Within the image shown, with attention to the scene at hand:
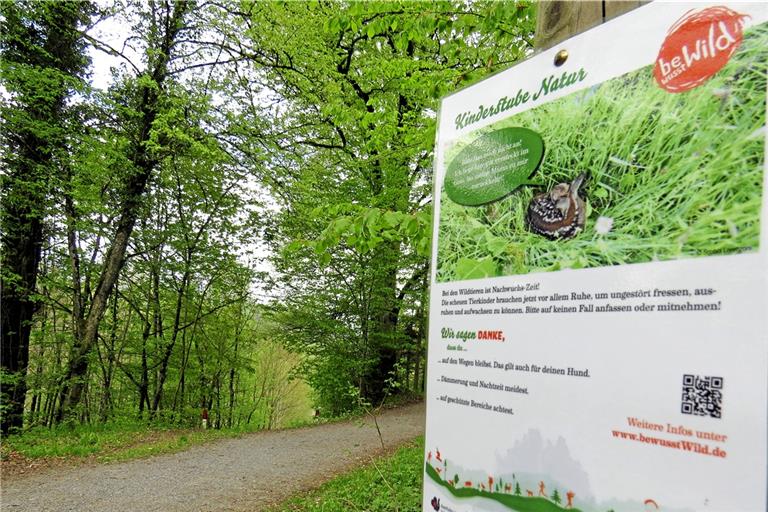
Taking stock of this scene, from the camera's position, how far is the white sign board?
0.82 meters

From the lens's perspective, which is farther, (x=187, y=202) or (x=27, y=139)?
(x=187, y=202)

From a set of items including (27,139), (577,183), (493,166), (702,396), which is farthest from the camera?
(27,139)

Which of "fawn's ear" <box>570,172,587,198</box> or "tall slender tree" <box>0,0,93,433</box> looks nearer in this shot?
"fawn's ear" <box>570,172,587,198</box>

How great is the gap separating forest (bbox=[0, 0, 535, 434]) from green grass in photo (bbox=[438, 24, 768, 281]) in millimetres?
5944

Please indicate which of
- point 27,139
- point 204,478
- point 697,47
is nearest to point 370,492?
point 204,478

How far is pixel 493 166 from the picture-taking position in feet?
4.41

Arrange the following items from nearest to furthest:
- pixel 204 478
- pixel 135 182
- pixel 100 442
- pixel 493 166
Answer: pixel 493 166 < pixel 204 478 < pixel 100 442 < pixel 135 182

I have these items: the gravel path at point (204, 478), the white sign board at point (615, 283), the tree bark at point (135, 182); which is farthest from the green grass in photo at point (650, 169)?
the tree bark at point (135, 182)

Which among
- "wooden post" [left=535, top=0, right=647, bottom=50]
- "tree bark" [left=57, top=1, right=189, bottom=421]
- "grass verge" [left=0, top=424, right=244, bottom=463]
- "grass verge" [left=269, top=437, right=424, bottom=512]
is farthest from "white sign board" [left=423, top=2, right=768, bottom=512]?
"tree bark" [left=57, top=1, right=189, bottom=421]

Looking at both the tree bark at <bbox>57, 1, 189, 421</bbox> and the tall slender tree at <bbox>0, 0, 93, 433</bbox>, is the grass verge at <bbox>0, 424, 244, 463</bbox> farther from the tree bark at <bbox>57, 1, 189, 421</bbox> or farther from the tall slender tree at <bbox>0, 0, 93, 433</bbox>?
the tree bark at <bbox>57, 1, 189, 421</bbox>

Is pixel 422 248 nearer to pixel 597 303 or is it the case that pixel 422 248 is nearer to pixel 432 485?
pixel 432 485

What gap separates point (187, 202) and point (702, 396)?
1293 centimetres

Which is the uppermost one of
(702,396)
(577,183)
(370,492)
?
(577,183)

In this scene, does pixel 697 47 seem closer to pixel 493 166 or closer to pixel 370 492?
pixel 493 166
